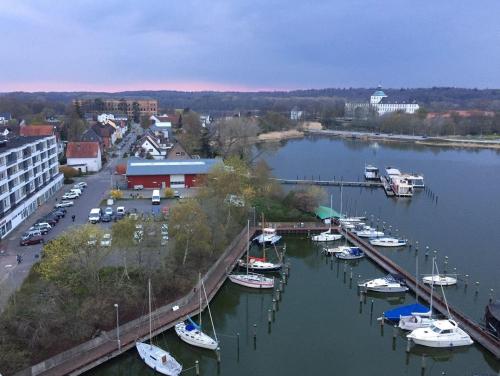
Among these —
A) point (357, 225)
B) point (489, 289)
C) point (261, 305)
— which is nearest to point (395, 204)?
point (357, 225)

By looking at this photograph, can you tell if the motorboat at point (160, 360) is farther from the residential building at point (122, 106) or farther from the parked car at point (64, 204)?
the residential building at point (122, 106)

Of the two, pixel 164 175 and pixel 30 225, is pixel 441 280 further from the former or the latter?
pixel 164 175

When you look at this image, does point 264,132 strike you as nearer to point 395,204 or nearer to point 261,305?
point 395,204

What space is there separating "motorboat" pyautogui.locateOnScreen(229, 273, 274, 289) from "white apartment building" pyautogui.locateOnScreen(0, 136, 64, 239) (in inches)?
472

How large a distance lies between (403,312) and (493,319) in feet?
9.72

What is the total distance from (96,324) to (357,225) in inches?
678

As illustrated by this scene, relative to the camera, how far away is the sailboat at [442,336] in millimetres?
15219

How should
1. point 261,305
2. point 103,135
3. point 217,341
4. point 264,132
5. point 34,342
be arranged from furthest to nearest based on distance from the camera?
1. point 264,132
2. point 103,135
3. point 261,305
4. point 217,341
5. point 34,342

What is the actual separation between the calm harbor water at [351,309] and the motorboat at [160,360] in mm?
445

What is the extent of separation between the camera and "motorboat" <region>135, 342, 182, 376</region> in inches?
546

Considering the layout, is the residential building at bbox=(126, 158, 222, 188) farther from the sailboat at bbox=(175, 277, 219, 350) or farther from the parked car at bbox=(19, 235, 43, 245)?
the sailboat at bbox=(175, 277, 219, 350)

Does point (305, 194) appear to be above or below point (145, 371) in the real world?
above

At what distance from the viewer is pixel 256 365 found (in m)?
14.7

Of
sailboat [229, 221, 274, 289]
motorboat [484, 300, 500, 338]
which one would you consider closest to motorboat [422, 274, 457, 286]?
motorboat [484, 300, 500, 338]
